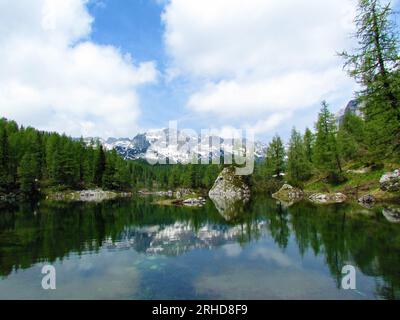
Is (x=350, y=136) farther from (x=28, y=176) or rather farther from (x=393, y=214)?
(x=28, y=176)

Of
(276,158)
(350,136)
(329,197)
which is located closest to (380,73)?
(329,197)

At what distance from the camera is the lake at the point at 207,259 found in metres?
15.1

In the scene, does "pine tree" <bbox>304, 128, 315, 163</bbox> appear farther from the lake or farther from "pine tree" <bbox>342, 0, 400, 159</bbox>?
"pine tree" <bbox>342, 0, 400, 159</bbox>

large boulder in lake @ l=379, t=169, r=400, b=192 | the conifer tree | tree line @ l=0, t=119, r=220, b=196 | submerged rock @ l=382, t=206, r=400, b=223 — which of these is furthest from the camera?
tree line @ l=0, t=119, r=220, b=196

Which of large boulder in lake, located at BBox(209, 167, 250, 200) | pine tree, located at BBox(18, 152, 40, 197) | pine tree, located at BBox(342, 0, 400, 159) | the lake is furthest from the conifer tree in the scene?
pine tree, located at BBox(18, 152, 40, 197)

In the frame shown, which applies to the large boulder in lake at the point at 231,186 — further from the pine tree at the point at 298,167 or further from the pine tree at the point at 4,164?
the pine tree at the point at 4,164

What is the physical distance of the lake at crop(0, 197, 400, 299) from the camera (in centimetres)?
1507

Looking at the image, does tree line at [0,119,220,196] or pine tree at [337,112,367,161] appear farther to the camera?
tree line at [0,119,220,196]

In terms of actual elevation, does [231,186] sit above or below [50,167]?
below

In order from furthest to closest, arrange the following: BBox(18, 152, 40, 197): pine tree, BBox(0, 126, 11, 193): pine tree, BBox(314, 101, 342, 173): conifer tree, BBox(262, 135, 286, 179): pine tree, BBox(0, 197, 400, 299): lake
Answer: BBox(262, 135, 286, 179): pine tree
BBox(18, 152, 40, 197): pine tree
BBox(0, 126, 11, 193): pine tree
BBox(314, 101, 342, 173): conifer tree
BBox(0, 197, 400, 299): lake

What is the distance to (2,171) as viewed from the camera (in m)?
85.9

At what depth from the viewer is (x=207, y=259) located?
2188 centimetres
